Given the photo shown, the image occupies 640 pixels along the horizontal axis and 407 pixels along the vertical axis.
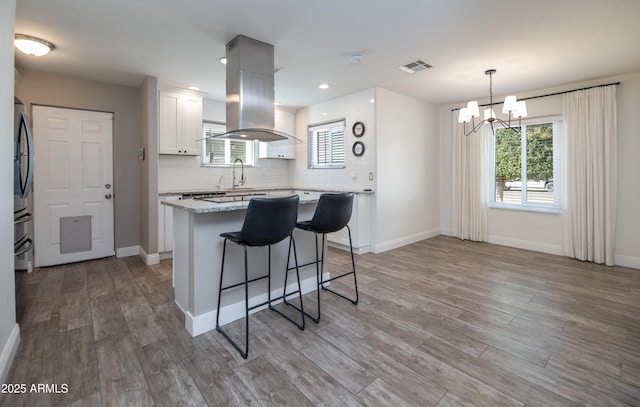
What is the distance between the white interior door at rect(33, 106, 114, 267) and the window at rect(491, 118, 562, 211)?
6258 millimetres

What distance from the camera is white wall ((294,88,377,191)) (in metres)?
4.70

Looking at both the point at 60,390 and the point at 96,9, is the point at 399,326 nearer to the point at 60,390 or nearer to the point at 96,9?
the point at 60,390

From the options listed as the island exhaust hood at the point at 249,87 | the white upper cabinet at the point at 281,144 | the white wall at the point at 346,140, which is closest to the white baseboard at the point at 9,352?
the island exhaust hood at the point at 249,87

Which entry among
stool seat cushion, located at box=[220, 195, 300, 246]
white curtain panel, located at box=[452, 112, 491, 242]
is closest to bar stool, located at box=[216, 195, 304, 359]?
stool seat cushion, located at box=[220, 195, 300, 246]

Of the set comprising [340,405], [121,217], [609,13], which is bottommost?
[340,405]

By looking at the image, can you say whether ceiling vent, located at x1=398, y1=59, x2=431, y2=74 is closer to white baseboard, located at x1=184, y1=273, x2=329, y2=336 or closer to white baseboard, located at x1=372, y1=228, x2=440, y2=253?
Answer: white baseboard, located at x1=372, y1=228, x2=440, y2=253

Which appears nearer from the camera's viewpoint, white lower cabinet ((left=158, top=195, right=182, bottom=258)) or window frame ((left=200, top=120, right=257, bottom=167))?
white lower cabinet ((left=158, top=195, right=182, bottom=258))

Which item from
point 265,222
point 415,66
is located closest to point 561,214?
point 415,66

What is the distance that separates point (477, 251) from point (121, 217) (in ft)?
18.0

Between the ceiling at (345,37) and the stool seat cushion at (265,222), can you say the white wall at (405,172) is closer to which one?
the ceiling at (345,37)

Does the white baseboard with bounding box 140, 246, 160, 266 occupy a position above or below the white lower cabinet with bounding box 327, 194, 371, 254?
below

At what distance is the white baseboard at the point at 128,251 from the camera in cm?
441

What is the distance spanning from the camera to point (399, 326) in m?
2.44

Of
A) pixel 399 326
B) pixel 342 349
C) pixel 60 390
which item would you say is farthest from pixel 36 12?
pixel 399 326
